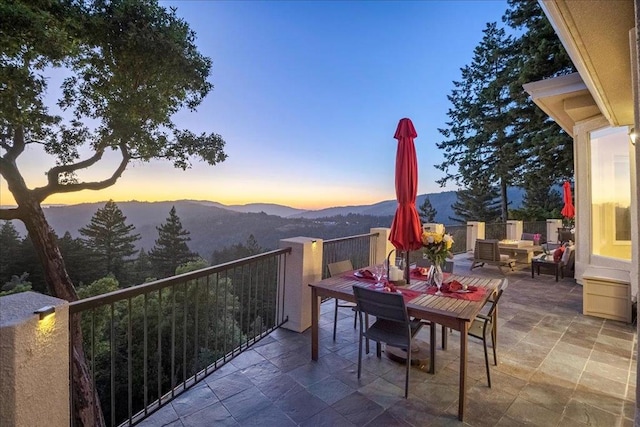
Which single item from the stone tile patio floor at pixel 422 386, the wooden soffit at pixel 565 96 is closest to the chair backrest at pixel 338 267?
the stone tile patio floor at pixel 422 386

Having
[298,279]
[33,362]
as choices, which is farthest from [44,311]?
[298,279]

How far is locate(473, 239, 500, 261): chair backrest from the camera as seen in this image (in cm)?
729

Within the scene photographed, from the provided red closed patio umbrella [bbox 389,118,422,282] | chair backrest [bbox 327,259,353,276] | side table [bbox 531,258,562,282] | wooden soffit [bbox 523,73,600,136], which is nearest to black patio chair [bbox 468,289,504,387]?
red closed patio umbrella [bbox 389,118,422,282]

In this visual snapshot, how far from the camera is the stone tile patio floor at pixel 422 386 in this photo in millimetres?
2293

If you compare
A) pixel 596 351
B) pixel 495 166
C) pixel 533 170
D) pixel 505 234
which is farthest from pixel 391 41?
pixel 495 166

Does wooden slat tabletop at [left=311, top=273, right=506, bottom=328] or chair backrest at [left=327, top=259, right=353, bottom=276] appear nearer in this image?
wooden slat tabletop at [left=311, top=273, right=506, bottom=328]

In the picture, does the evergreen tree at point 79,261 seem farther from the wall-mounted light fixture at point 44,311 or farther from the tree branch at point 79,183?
the wall-mounted light fixture at point 44,311

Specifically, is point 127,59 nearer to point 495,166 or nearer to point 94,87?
point 94,87

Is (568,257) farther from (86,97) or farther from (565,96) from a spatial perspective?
(86,97)

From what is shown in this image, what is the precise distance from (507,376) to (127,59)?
9.64 m

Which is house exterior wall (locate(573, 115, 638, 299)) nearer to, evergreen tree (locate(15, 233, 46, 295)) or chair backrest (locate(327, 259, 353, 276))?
chair backrest (locate(327, 259, 353, 276))

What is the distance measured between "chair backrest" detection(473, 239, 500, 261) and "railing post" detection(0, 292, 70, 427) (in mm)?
7984

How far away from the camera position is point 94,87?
25.1 feet

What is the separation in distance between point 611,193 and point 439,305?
6.00 metres
